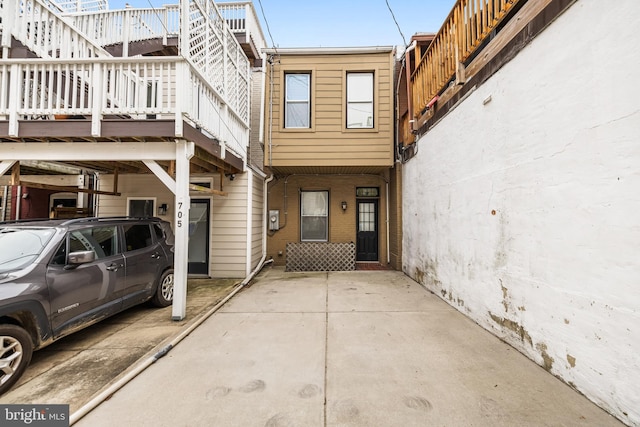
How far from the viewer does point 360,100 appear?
750 cm

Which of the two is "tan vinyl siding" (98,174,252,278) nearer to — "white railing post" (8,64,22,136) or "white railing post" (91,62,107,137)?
"white railing post" (91,62,107,137)

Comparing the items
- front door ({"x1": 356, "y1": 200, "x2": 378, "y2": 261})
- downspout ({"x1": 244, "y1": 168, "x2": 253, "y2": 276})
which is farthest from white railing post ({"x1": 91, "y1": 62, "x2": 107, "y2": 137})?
front door ({"x1": 356, "y1": 200, "x2": 378, "y2": 261})

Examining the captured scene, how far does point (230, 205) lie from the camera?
6609 millimetres

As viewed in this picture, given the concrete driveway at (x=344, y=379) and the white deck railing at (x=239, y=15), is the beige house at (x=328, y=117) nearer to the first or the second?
the white deck railing at (x=239, y=15)

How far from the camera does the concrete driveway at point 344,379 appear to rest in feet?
6.61

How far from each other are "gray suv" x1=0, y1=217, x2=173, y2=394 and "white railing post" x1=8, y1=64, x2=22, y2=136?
5.06ft

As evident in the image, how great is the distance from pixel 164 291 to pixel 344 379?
3.44 m

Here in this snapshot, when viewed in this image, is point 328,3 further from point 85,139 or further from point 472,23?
point 85,139

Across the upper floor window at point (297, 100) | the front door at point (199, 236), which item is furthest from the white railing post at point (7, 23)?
the upper floor window at point (297, 100)

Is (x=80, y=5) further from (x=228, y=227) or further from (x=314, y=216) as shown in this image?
(x=314, y=216)

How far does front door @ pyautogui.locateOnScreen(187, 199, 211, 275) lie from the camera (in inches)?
263

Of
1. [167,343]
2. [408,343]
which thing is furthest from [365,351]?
[167,343]

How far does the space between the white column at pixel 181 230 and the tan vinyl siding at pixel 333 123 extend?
11.1ft

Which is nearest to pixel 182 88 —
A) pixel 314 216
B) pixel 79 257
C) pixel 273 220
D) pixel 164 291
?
pixel 79 257
